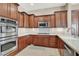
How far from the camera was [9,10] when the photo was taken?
184 cm

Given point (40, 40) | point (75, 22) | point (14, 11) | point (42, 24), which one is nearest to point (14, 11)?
point (14, 11)

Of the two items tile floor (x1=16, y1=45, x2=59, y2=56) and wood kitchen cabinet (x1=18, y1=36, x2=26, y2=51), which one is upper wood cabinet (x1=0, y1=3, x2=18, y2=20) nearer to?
wood kitchen cabinet (x1=18, y1=36, x2=26, y2=51)

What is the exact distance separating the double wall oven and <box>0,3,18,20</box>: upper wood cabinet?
0.07m

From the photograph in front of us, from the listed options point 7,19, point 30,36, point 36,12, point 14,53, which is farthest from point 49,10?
point 14,53

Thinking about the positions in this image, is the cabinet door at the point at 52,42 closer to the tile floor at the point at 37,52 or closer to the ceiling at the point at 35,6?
the tile floor at the point at 37,52

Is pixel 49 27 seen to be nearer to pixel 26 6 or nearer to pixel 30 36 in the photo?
pixel 30 36

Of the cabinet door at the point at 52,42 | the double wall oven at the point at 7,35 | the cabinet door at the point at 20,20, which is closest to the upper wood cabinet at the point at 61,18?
the cabinet door at the point at 52,42

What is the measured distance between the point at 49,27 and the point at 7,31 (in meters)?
0.65

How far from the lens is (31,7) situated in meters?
1.78

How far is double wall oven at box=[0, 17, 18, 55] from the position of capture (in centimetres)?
165

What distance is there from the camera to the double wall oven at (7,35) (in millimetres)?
1650

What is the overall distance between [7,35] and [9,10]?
39 cm

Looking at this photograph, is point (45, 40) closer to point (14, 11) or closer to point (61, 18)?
point (61, 18)

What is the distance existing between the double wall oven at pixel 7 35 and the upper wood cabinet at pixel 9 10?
73mm
